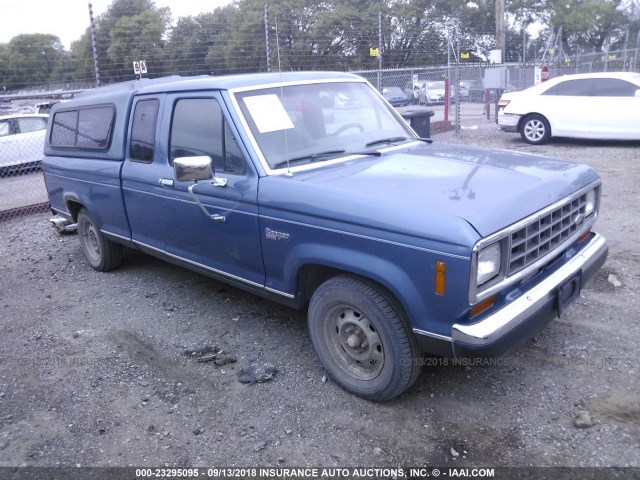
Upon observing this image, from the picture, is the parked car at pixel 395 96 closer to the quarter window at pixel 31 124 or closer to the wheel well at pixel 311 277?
the quarter window at pixel 31 124

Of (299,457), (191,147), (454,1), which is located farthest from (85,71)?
(454,1)

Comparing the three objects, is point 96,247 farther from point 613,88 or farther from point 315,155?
point 613,88

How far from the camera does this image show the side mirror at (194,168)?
3646mm

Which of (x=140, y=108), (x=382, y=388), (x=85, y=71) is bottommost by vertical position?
(x=382, y=388)

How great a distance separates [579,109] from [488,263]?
10.2 m

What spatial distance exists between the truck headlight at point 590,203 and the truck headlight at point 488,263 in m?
1.32

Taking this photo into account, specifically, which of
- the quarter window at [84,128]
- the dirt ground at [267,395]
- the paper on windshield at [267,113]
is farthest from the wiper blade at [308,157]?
the quarter window at [84,128]

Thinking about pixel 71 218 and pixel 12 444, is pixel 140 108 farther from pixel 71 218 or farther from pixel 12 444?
pixel 12 444

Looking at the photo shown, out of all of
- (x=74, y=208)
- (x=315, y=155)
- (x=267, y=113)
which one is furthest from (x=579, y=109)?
(x=74, y=208)

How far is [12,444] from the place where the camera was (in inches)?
133

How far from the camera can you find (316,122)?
4.20m

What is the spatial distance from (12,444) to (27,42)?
17955mm

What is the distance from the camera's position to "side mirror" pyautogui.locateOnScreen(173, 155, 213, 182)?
365 centimetres

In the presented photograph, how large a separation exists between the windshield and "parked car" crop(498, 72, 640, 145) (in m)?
8.37
